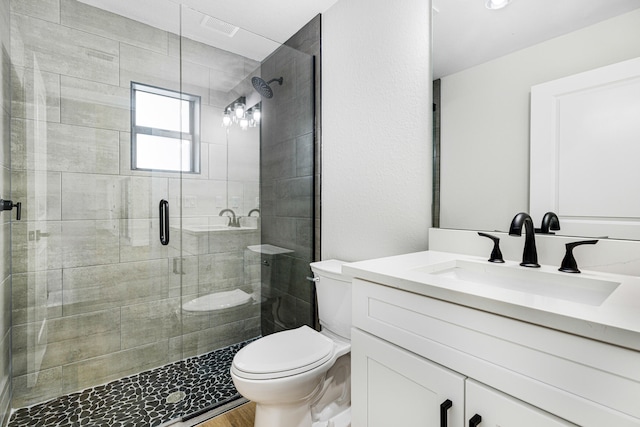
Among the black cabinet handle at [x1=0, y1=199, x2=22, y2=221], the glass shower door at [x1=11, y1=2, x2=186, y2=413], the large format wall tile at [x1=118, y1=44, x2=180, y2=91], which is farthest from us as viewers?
the large format wall tile at [x1=118, y1=44, x2=180, y2=91]

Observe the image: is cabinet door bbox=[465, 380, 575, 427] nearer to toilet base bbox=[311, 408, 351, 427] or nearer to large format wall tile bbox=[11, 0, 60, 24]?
toilet base bbox=[311, 408, 351, 427]

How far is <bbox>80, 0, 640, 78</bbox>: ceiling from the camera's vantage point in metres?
1.06

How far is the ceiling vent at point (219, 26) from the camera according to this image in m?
1.93

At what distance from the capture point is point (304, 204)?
6.93 feet

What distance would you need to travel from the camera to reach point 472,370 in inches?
29.1

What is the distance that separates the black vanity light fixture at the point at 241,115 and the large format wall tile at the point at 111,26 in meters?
0.55

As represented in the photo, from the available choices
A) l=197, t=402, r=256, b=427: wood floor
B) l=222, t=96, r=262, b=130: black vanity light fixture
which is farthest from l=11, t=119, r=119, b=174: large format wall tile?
l=197, t=402, r=256, b=427: wood floor

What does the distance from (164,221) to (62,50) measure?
3.55 ft

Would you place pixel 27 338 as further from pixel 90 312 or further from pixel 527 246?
pixel 527 246

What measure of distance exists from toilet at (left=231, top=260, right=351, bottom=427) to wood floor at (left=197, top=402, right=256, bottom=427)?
0.31 metres

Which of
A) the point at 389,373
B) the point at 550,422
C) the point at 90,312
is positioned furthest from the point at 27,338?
the point at 550,422

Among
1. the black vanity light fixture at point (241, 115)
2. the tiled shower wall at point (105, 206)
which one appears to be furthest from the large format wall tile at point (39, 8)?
the black vanity light fixture at point (241, 115)

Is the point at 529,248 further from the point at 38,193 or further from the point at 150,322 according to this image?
the point at 38,193

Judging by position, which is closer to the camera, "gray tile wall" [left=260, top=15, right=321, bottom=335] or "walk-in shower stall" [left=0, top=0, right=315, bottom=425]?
"walk-in shower stall" [left=0, top=0, right=315, bottom=425]
